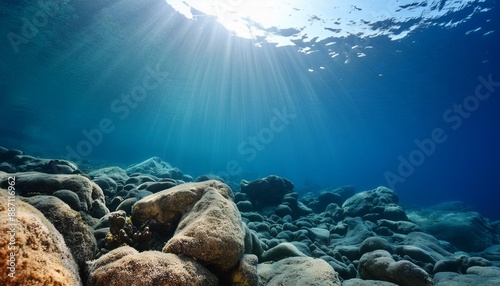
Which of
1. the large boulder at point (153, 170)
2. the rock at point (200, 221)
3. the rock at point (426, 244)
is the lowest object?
the rock at point (426, 244)

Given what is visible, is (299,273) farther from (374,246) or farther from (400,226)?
(400,226)

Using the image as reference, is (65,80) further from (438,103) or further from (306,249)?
(438,103)

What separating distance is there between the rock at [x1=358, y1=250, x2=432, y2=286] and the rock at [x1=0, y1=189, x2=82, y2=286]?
4.96m

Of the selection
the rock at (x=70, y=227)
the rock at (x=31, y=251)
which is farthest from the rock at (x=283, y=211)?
the rock at (x=31, y=251)

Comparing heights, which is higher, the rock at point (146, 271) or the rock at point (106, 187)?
the rock at point (106, 187)

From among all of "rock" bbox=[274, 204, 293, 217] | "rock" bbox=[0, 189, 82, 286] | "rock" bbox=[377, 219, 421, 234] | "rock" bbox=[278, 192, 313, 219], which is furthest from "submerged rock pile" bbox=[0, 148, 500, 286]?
"rock" bbox=[278, 192, 313, 219]

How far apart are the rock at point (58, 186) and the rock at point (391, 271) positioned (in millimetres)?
5606

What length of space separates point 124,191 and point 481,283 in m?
8.58

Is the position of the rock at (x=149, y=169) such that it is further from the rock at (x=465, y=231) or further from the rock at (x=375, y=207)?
the rock at (x=465, y=231)

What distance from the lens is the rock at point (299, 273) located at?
4.02 metres

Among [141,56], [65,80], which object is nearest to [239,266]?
[141,56]

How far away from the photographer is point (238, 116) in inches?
2339

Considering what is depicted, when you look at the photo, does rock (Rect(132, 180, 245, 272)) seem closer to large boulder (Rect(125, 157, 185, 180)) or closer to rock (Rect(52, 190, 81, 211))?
rock (Rect(52, 190, 81, 211))

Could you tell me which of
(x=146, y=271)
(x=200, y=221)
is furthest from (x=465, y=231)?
(x=146, y=271)
